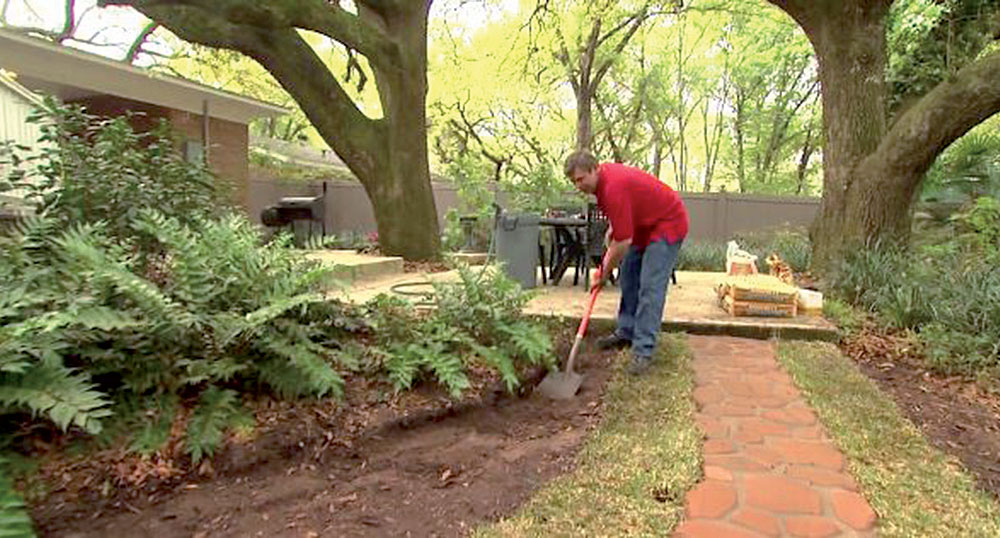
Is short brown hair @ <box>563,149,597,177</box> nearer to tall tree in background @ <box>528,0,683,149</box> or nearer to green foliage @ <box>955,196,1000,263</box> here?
green foliage @ <box>955,196,1000,263</box>

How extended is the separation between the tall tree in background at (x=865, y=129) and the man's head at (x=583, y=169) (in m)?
3.88

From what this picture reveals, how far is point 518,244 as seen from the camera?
20.7ft

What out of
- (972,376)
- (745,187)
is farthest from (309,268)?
(745,187)

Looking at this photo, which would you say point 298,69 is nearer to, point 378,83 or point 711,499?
point 378,83

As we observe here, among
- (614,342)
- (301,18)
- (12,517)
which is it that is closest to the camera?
(12,517)

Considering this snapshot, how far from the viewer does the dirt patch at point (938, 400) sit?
10.2 ft

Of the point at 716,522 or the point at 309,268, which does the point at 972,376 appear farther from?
the point at 309,268

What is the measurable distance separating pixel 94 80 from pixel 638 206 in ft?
30.3

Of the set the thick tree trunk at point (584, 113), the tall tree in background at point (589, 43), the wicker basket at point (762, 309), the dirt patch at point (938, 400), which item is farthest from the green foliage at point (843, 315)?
the thick tree trunk at point (584, 113)

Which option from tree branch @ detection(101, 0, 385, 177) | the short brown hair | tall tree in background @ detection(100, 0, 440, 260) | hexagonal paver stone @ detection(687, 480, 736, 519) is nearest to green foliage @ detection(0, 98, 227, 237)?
the short brown hair

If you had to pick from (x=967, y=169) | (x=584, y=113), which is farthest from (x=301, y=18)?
(x=584, y=113)

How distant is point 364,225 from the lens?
15.0 m

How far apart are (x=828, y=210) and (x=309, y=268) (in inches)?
222

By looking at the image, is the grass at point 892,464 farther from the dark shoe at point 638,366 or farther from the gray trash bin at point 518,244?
the gray trash bin at point 518,244
